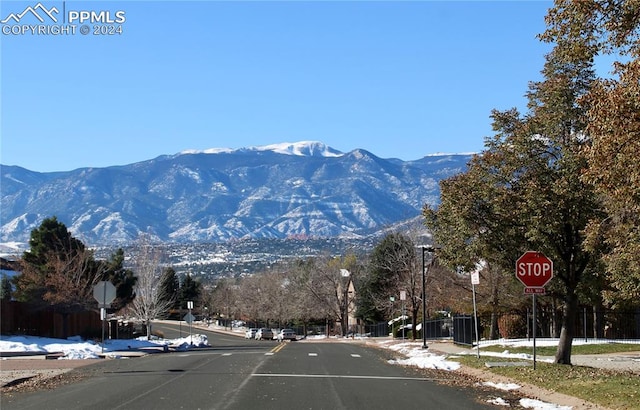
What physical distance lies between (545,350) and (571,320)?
321 inches

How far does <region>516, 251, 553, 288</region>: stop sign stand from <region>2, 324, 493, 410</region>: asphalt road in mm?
3666

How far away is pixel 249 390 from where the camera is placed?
19.1 metres

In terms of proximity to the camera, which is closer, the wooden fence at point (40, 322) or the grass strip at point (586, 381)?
the grass strip at point (586, 381)

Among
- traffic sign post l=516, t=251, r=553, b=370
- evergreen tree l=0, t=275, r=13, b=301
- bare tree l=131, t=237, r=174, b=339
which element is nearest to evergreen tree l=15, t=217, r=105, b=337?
evergreen tree l=0, t=275, r=13, b=301

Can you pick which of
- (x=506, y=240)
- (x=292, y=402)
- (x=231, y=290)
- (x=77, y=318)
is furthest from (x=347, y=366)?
(x=231, y=290)

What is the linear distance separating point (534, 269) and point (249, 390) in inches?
339

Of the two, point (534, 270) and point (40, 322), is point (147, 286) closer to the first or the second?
point (40, 322)

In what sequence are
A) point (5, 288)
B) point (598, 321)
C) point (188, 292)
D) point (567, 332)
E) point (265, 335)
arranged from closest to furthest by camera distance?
point (567, 332) → point (598, 321) → point (5, 288) → point (265, 335) → point (188, 292)

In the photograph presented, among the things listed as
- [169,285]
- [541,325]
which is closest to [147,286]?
[541,325]

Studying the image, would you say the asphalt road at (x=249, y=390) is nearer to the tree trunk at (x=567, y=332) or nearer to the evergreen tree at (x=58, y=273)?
the tree trunk at (x=567, y=332)

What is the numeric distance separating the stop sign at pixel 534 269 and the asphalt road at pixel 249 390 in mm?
3666

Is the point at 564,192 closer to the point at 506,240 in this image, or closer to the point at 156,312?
the point at 506,240

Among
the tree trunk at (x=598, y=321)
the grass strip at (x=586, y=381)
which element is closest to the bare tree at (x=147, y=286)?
→ the tree trunk at (x=598, y=321)

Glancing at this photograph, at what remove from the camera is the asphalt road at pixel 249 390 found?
1656cm
